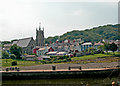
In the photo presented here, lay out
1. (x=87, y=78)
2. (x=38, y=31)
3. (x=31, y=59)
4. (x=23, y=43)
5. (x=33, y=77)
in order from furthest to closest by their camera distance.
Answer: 1. (x=38, y=31)
2. (x=23, y=43)
3. (x=31, y=59)
4. (x=33, y=77)
5. (x=87, y=78)

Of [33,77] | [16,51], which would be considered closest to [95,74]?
[33,77]

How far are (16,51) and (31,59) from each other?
8739 millimetres

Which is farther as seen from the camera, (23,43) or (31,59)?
(23,43)

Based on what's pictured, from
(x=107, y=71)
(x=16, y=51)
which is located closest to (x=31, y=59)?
(x=16, y=51)

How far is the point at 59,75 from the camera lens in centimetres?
2647

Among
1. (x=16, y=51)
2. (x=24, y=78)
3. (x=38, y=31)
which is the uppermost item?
(x=38, y=31)

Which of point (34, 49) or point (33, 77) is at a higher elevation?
point (34, 49)

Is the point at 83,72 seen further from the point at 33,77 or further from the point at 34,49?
the point at 34,49

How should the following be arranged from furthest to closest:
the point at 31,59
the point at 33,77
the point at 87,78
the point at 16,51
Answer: the point at 16,51, the point at 31,59, the point at 33,77, the point at 87,78

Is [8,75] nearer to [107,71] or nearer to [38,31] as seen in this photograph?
[107,71]

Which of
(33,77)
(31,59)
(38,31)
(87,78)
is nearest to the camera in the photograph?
(87,78)

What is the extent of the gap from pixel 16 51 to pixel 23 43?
1785 cm

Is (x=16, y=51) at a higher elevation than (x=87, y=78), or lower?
higher

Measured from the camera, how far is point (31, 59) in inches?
2361
